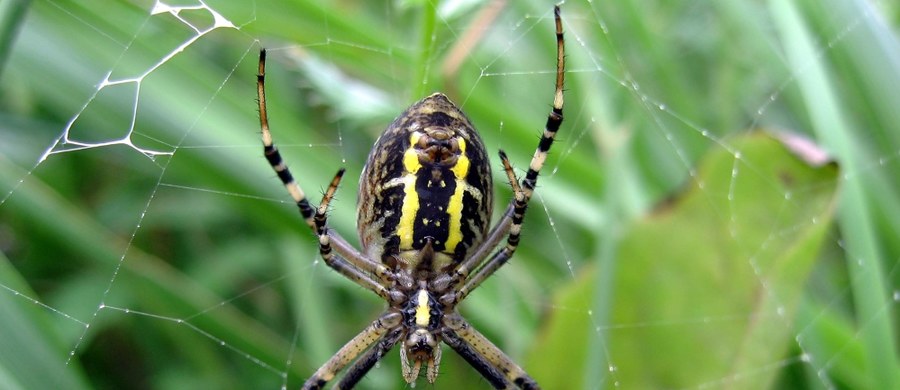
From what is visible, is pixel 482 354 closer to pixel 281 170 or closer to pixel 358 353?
pixel 358 353

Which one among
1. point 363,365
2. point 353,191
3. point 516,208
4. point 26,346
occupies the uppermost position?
point 353,191

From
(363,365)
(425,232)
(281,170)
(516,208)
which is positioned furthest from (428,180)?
(363,365)

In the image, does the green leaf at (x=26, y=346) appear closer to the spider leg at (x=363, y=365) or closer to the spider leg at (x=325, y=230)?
the spider leg at (x=325, y=230)

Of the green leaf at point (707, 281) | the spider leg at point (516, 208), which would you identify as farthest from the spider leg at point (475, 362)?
the green leaf at point (707, 281)

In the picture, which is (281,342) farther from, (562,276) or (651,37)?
(651,37)

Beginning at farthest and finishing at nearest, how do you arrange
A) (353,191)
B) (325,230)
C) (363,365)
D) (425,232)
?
(353,191), (363,365), (325,230), (425,232)

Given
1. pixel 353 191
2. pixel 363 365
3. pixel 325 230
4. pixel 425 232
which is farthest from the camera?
pixel 353 191
